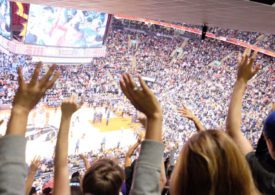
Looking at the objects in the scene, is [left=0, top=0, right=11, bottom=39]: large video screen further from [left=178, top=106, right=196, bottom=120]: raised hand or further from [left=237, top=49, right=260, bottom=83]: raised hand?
[left=237, top=49, right=260, bottom=83]: raised hand

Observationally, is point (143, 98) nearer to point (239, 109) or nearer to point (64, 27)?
point (239, 109)

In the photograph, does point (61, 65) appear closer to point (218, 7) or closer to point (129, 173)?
point (218, 7)

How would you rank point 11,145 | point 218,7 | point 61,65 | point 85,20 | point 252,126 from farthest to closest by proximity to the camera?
1. point 252,126
2. point 61,65
3. point 85,20
4. point 218,7
5. point 11,145

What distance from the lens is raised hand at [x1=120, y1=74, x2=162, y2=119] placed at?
1.14 m

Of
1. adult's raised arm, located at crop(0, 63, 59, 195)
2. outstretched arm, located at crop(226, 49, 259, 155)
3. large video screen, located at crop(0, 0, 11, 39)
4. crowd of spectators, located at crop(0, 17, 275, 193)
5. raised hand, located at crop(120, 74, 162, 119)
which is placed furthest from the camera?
crowd of spectators, located at crop(0, 17, 275, 193)

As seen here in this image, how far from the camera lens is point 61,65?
526 inches

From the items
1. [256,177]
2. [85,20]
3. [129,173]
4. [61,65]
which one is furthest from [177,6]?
[61,65]

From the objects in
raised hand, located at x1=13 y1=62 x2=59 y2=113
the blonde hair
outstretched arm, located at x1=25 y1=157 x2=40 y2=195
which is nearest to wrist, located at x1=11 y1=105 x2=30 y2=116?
raised hand, located at x1=13 y1=62 x2=59 y2=113

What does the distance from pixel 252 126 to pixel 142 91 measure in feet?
48.1

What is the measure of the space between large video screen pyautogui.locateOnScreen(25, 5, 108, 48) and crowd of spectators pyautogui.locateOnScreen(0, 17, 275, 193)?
168 cm

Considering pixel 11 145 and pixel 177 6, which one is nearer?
pixel 11 145

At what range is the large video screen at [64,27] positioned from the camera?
10.6m

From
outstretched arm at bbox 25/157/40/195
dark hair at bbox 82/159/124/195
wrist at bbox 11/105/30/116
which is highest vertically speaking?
wrist at bbox 11/105/30/116

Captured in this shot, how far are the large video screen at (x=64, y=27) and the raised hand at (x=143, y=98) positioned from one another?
381 inches
